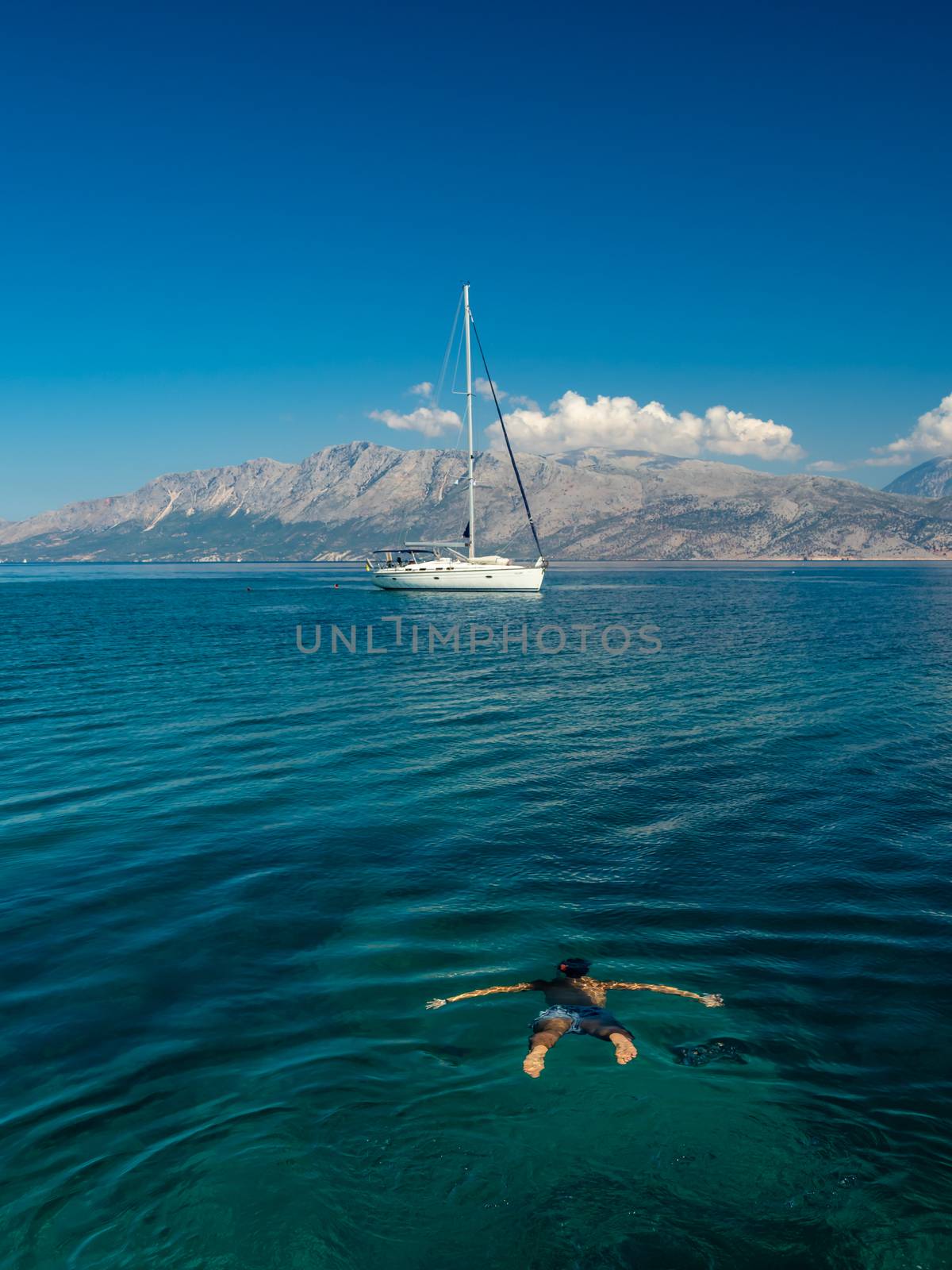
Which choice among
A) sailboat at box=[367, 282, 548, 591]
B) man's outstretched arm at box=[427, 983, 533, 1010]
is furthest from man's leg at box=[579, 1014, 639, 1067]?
sailboat at box=[367, 282, 548, 591]

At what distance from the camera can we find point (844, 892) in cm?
1408

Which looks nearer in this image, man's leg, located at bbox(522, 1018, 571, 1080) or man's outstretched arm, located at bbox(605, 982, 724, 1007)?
man's leg, located at bbox(522, 1018, 571, 1080)

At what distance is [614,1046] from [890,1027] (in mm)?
3705

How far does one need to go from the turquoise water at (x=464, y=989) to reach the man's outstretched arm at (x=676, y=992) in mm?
164

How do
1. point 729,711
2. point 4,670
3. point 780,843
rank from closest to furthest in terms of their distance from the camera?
point 780,843, point 729,711, point 4,670

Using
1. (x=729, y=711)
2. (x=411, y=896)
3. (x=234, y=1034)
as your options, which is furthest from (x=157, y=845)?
(x=729, y=711)

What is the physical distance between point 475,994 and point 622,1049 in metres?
2.29

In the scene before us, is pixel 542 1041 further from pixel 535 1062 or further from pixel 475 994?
pixel 475 994

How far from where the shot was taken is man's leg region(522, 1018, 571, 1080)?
352 inches

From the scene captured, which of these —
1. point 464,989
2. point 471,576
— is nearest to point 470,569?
point 471,576

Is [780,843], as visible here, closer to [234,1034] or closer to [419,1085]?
[419,1085]

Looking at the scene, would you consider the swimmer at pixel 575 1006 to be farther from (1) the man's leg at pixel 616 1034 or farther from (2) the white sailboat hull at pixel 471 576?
(2) the white sailboat hull at pixel 471 576

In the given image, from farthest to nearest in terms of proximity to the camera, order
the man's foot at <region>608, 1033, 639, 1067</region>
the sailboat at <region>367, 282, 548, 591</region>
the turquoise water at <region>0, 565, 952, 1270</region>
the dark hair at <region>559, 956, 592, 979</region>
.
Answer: the sailboat at <region>367, 282, 548, 591</region> → the dark hair at <region>559, 956, 592, 979</region> → the man's foot at <region>608, 1033, 639, 1067</region> → the turquoise water at <region>0, 565, 952, 1270</region>

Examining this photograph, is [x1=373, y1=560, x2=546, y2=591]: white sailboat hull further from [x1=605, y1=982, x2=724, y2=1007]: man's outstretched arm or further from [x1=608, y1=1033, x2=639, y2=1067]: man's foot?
[x1=608, y1=1033, x2=639, y2=1067]: man's foot
